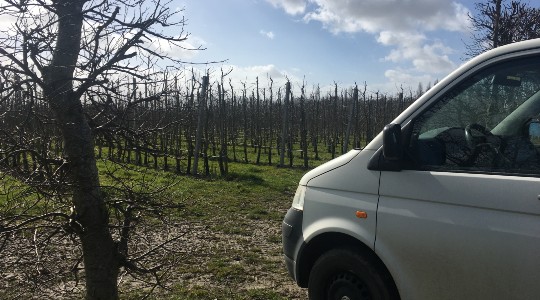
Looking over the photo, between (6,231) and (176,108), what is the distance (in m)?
1.89

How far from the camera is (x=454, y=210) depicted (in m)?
2.39

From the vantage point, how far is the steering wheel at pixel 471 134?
8.38ft

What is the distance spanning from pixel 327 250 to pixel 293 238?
0.33m

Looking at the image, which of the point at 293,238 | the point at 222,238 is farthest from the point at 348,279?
the point at 222,238

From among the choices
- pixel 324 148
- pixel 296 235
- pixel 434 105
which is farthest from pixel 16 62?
pixel 324 148

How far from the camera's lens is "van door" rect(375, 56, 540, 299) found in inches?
85.5

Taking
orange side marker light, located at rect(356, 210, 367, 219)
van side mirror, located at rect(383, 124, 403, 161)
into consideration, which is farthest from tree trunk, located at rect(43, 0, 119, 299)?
van side mirror, located at rect(383, 124, 403, 161)

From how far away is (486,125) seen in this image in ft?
8.54

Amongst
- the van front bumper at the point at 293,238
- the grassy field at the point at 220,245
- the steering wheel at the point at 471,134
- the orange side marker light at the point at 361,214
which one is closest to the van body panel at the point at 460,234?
the orange side marker light at the point at 361,214

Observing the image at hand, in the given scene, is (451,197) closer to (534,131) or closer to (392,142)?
(392,142)

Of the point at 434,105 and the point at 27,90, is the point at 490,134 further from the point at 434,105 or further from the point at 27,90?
the point at 27,90

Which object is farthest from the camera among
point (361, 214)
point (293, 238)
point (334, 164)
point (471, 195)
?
point (293, 238)

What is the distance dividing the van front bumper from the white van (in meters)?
0.32

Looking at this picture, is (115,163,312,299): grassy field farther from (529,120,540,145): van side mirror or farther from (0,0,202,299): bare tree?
(529,120,540,145): van side mirror
